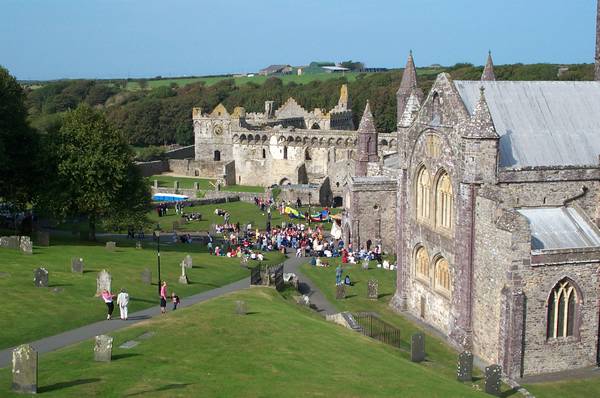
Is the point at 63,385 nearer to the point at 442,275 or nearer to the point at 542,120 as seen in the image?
the point at 442,275

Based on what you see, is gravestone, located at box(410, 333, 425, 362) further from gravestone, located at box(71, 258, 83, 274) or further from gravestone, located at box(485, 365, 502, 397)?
gravestone, located at box(71, 258, 83, 274)

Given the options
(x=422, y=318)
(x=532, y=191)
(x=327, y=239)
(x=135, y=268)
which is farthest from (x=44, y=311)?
(x=327, y=239)

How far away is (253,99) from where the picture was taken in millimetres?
153000

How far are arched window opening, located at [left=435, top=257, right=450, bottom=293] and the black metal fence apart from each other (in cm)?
302

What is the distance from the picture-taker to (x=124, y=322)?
29016mm

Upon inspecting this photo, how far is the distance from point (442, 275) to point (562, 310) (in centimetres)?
635

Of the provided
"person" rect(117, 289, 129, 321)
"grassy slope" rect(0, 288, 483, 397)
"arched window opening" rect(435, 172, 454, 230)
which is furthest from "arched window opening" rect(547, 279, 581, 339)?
"person" rect(117, 289, 129, 321)

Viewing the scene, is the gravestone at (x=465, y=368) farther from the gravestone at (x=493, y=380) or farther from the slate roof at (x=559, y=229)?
the slate roof at (x=559, y=229)

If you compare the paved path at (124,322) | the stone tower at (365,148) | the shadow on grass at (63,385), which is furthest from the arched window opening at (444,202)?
the stone tower at (365,148)

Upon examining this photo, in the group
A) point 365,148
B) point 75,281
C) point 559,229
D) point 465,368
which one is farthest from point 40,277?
point 365,148

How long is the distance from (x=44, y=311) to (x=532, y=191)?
65.5 feet

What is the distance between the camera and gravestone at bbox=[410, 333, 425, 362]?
90.7 ft

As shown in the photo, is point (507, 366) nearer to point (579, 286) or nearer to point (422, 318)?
point (579, 286)

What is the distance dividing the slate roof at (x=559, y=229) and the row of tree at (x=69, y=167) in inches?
1049
